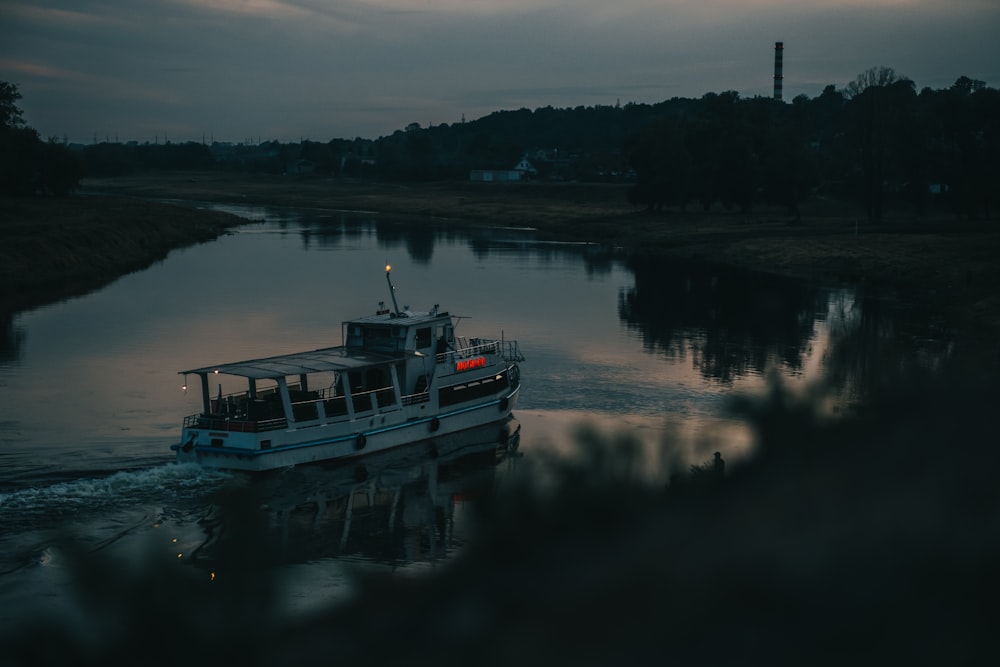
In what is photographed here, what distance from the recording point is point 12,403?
35.0 meters

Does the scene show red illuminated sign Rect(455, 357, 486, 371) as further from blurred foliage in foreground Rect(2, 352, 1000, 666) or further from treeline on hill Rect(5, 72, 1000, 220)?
treeline on hill Rect(5, 72, 1000, 220)

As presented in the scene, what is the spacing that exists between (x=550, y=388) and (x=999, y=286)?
32.0 metres

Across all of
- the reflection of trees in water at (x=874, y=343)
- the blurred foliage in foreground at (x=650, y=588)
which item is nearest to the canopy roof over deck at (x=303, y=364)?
the reflection of trees in water at (x=874, y=343)

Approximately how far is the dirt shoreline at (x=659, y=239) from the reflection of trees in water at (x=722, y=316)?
5962mm

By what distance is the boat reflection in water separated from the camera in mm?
23312

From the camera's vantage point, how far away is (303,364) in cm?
3036

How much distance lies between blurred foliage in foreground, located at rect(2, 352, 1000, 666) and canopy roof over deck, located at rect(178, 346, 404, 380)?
19231 millimetres

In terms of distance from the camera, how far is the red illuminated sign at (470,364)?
34241mm

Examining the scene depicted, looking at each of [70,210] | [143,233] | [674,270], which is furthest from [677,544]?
[70,210]

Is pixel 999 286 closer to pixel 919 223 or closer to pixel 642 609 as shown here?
pixel 919 223

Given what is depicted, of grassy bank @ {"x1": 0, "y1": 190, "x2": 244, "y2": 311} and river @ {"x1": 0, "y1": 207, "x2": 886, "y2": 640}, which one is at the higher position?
grassy bank @ {"x1": 0, "y1": 190, "x2": 244, "y2": 311}

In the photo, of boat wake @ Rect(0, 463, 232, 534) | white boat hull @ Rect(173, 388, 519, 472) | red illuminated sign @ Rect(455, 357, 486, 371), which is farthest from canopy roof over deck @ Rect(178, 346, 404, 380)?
boat wake @ Rect(0, 463, 232, 534)

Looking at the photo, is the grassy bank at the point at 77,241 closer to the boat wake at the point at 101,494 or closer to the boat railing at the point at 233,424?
the boat railing at the point at 233,424

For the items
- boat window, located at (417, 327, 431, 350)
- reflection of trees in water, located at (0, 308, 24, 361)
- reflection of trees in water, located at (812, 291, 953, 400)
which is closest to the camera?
reflection of trees in water, located at (812, 291, 953, 400)
